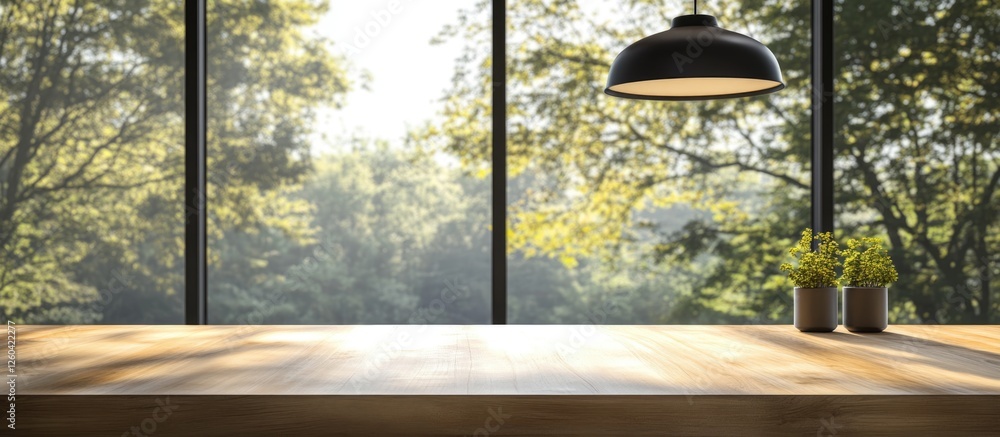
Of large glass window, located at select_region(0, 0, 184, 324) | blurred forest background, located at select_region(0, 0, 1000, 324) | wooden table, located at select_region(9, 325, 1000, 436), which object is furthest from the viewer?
large glass window, located at select_region(0, 0, 184, 324)

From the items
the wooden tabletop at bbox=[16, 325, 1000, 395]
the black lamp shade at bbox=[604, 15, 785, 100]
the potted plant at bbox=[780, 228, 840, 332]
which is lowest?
the wooden tabletop at bbox=[16, 325, 1000, 395]

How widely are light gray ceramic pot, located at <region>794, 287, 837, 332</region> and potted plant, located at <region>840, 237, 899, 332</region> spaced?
0.04 m

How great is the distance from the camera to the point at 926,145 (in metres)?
6.12

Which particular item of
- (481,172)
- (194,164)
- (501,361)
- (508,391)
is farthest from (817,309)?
(481,172)

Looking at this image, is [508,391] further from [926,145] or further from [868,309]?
[926,145]

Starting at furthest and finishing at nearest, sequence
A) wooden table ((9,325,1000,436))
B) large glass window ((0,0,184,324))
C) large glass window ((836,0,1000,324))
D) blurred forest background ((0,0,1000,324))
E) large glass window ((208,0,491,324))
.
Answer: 1. large glass window ((208,0,491,324))
2. large glass window ((0,0,184,324))
3. blurred forest background ((0,0,1000,324))
4. large glass window ((836,0,1000,324))
5. wooden table ((9,325,1000,436))

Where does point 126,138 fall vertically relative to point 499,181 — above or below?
above

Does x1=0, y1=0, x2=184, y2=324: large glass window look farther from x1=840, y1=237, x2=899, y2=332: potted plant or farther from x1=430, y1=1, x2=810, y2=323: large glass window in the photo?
x1=840, y1=237, x2=899, y2=332: potted plant

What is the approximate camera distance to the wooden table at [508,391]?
3.77 feet

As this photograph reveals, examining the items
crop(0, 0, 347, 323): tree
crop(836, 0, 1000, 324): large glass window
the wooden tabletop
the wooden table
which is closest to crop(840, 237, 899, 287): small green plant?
the wooden tabletop

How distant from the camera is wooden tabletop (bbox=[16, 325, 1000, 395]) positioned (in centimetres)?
122

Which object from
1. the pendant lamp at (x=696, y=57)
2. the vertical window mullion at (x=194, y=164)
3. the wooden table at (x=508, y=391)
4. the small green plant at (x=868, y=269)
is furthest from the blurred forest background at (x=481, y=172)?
the wooden table at (x=508, y=391)

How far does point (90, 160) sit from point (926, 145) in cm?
690

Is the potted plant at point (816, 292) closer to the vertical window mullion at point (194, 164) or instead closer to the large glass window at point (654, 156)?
the vertical window mullion at point (194, 164)
